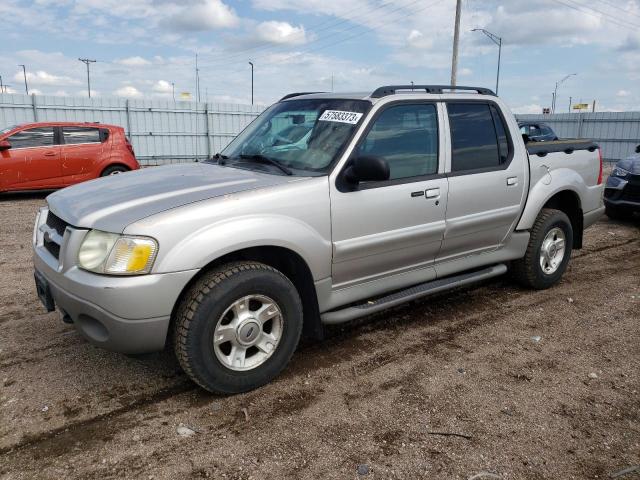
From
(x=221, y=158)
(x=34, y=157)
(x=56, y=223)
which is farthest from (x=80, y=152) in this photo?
(x=56, y=223)

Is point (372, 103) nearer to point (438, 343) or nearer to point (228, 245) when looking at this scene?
point (228, 245)

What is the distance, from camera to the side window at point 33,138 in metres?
10.6

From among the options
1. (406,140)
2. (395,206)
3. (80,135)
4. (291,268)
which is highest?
(406,140)

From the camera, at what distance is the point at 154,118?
64.5 feet

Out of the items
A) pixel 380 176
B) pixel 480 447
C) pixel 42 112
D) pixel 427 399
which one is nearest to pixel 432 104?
pixel 380 176

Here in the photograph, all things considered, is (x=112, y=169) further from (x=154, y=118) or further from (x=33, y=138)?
(x=154, y=118)

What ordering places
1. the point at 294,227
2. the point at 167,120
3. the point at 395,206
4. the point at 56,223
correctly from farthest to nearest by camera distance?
the point at 167,120, the point at 395,206, the point at 56,223, the point at 294,227

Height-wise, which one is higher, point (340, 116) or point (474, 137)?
point (340, 116)

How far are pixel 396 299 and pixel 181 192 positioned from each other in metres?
1.69

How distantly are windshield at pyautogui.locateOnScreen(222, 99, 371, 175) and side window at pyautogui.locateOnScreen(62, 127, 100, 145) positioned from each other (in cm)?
811

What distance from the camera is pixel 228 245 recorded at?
2.99 meters

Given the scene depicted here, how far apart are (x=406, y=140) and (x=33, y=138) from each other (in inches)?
373

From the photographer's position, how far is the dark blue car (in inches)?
331

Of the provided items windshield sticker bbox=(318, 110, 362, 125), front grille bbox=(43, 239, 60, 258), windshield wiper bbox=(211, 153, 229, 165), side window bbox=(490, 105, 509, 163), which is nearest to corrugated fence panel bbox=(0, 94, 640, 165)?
windshield wiper bbox=(211, 153, 229, 165)
